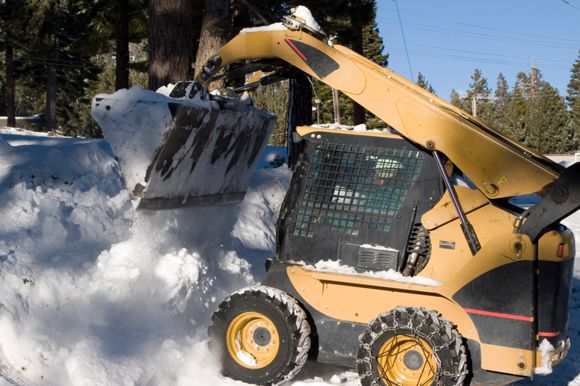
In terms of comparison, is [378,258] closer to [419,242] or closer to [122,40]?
[419,242]

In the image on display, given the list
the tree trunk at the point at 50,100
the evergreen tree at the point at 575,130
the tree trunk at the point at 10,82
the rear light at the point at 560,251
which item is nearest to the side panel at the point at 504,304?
the rear light at the point at 560,251

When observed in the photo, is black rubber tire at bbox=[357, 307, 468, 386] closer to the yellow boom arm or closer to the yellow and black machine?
the yellow and black machine

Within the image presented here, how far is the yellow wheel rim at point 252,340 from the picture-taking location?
5.41 meters

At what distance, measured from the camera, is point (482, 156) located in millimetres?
5027

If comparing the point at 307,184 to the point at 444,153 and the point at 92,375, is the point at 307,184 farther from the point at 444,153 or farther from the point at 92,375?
the point at 92,375

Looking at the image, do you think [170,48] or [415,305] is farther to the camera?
[170,48]

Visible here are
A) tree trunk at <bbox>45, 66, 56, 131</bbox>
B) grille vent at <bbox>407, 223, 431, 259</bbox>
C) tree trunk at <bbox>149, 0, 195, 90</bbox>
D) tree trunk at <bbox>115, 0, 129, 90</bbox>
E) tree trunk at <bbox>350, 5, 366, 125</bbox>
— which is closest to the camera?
grille vent at <bbox>407, 223, 431, 259</bbox>

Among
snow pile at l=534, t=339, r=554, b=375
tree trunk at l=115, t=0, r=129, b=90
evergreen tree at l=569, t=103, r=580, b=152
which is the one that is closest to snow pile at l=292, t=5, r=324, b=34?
snow pile at l=534, t=339, r=554, b=375

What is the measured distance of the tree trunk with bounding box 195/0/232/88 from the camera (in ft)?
35.6

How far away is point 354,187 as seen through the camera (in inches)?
218

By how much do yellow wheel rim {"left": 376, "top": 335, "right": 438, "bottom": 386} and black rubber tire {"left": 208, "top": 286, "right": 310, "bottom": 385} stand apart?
1.97ft

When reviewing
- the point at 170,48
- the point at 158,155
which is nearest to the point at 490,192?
the point at 158,155

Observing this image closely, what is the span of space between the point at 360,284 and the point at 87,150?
397 centimetres

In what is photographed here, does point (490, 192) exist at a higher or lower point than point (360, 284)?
higher
